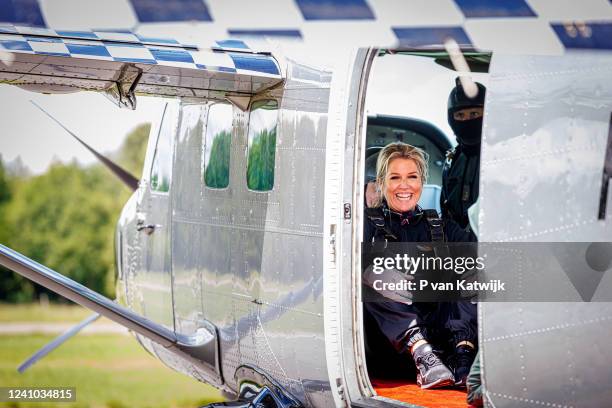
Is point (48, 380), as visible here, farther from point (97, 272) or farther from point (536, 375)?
point (536, 375)

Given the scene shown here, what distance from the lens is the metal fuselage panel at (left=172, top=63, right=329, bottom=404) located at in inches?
Answer: 218

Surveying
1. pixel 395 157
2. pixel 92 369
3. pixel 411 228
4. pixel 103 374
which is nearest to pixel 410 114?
pixel 395 157

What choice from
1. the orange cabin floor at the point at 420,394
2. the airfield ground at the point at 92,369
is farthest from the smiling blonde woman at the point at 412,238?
the airfield ground at the point at 92,369

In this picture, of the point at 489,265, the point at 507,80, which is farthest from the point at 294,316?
the point at 507,80

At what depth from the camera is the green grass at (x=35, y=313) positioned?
26.0 m

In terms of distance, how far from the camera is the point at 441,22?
14.6 feet

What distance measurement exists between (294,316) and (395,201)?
901 millimetres

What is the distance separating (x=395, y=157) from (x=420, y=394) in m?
1.37

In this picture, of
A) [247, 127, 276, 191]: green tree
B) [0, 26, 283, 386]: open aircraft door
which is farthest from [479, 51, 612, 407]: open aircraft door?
[0, 26, 283, 386]: open aircraft door

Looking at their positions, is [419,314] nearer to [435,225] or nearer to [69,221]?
[435,225]

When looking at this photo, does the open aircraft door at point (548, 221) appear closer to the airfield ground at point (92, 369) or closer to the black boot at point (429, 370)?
the black boot at point (429, 370)

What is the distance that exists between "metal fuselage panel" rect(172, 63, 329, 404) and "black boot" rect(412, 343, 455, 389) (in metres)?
0.57

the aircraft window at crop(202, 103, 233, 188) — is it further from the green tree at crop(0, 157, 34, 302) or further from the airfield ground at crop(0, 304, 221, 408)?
the green tree at crop(0, 157, 34, 302)

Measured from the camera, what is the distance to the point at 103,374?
24188 mm
